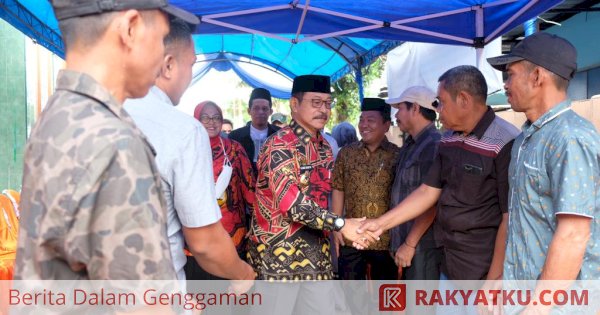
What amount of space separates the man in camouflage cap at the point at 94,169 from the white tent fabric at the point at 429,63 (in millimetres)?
4151

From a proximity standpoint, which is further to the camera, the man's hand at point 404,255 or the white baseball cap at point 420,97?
the white baseball cap at point 420,97

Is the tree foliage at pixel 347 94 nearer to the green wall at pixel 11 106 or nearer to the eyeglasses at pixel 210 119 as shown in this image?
the green wall at pixel 11 106

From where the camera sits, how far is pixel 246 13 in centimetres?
496

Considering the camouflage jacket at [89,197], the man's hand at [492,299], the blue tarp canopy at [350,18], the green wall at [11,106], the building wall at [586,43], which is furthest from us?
the building wall at [586,43]

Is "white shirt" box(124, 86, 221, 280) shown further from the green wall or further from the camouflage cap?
the green wall

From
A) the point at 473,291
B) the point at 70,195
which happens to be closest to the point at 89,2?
the point at 70,195

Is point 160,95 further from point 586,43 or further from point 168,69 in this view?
point 586,43

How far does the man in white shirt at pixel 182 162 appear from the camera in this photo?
176 cm

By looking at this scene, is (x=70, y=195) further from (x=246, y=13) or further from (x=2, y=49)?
(x=2, y=49)

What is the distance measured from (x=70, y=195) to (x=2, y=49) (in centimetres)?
815

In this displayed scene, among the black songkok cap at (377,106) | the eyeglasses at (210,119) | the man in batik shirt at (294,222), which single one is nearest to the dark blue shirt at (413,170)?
the black songkok cap at (377,106)

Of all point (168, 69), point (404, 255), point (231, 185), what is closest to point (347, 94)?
point (231, 185)

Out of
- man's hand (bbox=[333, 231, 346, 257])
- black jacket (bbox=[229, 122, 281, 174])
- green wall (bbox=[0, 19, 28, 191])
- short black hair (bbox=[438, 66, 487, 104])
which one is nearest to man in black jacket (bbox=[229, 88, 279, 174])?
black jacket (bbox=[229, 122, 281, 174])

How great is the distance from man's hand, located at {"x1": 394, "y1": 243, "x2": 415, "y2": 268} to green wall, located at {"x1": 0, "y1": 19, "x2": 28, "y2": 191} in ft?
20.7
